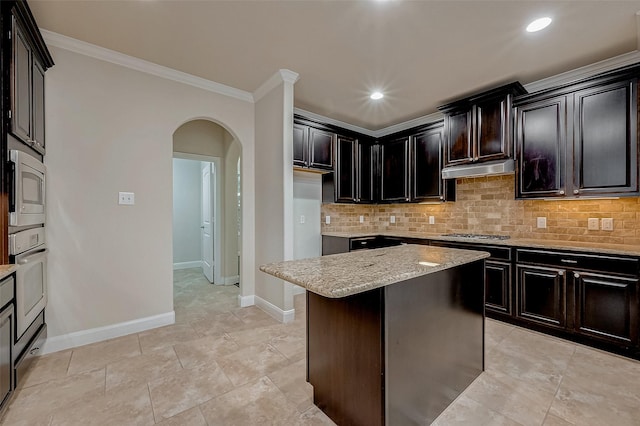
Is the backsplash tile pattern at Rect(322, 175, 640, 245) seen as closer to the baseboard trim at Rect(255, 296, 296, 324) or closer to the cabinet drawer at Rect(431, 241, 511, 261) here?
the cabinet drawer at Rect(431, 241, 511, 261)

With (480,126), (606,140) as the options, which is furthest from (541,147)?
(480,126)

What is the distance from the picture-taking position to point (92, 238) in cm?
251

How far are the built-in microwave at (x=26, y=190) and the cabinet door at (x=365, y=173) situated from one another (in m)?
3.48

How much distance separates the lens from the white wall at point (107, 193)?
7.79 feet

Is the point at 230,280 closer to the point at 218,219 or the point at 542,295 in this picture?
the point at 218,219

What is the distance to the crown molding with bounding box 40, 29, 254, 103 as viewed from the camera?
2355 mm

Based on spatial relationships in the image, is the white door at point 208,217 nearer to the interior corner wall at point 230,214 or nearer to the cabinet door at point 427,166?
the interior corner wall at point 230,214

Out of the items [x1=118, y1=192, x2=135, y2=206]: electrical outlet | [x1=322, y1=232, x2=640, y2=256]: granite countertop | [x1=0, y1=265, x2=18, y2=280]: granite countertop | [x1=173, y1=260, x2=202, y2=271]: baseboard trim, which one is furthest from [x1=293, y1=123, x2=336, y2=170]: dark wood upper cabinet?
[x1=173, y1=260, x2=202, y2=271]: baseboard trim

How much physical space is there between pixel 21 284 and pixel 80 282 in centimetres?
71

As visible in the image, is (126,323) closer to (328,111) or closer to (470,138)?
(328,111)

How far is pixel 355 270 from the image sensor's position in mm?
1416

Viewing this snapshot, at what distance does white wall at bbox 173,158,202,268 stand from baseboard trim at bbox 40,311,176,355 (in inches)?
121

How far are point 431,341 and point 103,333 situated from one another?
2.79 m

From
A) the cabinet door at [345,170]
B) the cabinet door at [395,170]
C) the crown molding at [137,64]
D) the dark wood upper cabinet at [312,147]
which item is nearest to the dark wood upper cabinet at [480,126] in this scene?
the cabinet door at [395,170]
